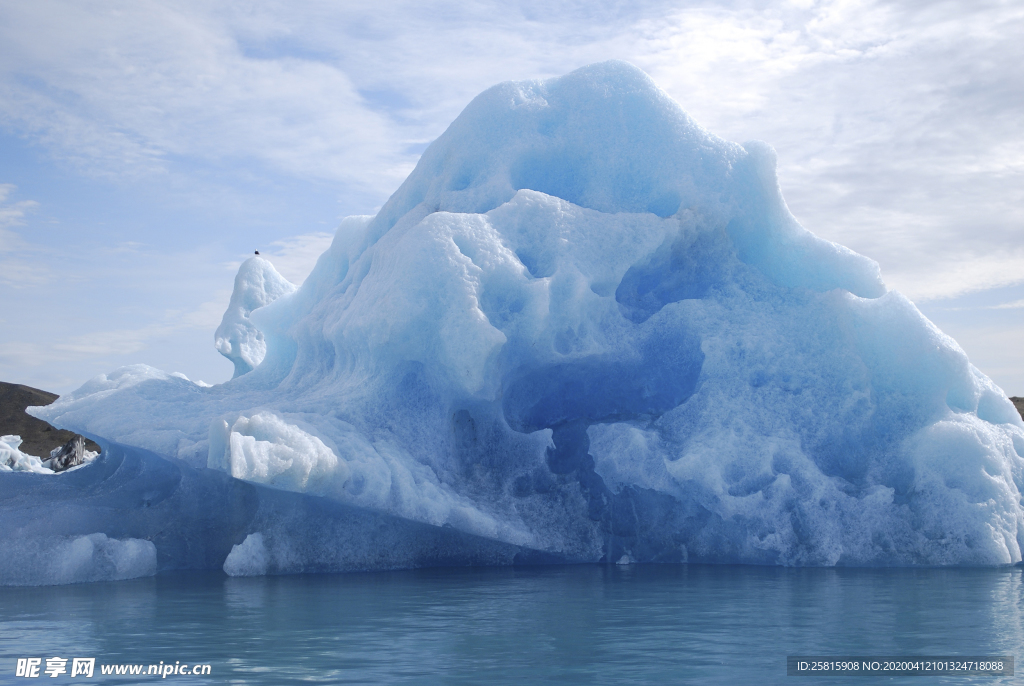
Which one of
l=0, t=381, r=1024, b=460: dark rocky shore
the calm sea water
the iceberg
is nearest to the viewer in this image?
the calm sea water

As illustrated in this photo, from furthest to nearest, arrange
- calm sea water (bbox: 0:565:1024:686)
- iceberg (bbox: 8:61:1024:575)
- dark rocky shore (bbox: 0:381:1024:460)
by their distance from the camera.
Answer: dark rocky shore (bbox: 0:381:1024:460), iceberg (bbox: 8:61:1024:575), calm sea water (bbox: 0:565:1024:686)

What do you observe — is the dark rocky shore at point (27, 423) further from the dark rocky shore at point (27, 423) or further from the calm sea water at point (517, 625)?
the calm sea water at point (517, 625)

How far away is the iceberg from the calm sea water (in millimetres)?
1095

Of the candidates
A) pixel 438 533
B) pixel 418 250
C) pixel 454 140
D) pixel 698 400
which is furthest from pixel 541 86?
pixel 438 533

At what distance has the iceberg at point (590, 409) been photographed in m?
10.3

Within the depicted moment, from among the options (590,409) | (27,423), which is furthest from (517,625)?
(27,423)

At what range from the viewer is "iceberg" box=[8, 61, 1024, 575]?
1033 centimetres

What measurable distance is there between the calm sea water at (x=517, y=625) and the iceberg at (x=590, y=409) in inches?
43.1

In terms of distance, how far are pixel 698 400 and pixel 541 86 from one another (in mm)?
5728

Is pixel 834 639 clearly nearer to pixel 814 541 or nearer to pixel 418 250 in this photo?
pixel 814 541

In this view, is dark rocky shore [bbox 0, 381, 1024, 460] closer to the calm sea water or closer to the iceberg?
the iceberg

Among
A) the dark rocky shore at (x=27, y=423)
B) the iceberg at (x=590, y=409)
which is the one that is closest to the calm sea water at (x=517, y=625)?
the iceberg at (x=590, y=409)

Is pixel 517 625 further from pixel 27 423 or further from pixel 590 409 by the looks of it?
pixel 27 423

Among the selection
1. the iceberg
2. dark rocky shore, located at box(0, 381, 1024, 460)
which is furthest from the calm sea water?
dark rocky shore, located at box(0, 381, 1024, 460)
